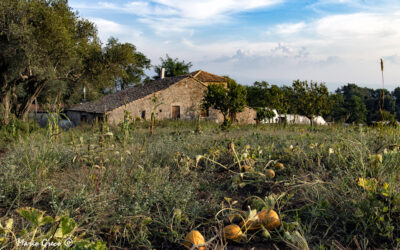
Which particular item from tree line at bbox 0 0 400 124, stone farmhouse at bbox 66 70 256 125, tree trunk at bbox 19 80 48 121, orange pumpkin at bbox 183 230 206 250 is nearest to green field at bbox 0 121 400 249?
orange pumpkin at bbox 183 230 206 250

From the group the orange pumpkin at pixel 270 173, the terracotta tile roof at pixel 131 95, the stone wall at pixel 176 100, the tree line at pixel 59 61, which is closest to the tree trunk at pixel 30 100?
the tree line at pixel 59 61

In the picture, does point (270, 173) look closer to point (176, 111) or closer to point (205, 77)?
point (176, 111)

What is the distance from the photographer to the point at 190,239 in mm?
2203

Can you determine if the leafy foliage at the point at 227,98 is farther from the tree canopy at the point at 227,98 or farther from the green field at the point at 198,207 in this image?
the green field at the point at 198,207

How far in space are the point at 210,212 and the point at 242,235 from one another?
573 millimetres

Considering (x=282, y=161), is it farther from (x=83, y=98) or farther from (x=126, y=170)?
(x=83, y=98)

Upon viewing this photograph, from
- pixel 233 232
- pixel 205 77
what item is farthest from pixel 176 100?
pixel 233 232

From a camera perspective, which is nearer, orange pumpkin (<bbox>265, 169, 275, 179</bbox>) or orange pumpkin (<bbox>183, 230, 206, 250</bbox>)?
orange pumpkin (<bbox>183, 230, 206, 250</bbox>)

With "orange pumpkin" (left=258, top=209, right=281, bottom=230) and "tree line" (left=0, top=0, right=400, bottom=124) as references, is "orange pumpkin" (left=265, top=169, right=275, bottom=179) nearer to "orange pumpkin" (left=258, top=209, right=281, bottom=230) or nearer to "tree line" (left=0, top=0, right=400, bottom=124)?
"orange pumpkin" (left=258, top=209, right=281, bottom=230)

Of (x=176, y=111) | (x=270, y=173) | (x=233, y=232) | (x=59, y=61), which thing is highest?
(x=59, y=61)

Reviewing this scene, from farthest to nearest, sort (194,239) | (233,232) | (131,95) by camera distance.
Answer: (131,95), (233,232), (194,239)

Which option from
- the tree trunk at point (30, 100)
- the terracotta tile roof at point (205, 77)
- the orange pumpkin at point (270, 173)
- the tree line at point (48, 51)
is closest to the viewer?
the orange pumpkin at point (270, 173)

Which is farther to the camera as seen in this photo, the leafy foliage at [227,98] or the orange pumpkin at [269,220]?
the leafy foliage at [227,98]

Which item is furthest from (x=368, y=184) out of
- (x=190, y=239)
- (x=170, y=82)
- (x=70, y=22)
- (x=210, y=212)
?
(x=170, y=82)
